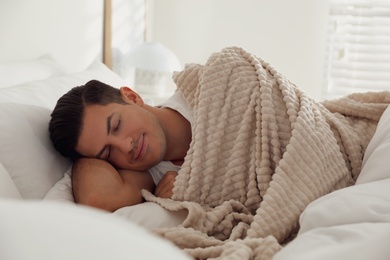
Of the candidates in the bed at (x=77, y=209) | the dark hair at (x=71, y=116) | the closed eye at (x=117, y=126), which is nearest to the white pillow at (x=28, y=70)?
the bed at (x=77, y=209)

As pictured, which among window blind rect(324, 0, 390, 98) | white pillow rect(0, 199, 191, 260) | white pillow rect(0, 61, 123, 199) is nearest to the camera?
white pillow rect(0, 199, 191, 260)

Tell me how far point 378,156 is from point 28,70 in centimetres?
113

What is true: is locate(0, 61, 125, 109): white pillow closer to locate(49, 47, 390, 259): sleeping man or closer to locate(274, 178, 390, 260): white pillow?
locate(49, 47, 390, 259): sleeping man

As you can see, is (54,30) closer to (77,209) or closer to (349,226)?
(349,226)

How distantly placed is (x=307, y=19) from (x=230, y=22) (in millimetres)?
502

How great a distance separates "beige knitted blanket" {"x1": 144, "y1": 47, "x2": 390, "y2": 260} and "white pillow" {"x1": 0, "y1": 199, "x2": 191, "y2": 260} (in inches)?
27.8

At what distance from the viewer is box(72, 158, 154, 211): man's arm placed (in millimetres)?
1401

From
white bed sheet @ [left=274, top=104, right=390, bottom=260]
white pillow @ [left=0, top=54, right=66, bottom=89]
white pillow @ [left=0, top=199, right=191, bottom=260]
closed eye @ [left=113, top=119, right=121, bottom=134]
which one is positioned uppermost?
white pillow @ [left=0, top=199, right=191, bottom=260]

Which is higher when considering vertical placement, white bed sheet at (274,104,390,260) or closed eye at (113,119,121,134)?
white bed sheet at (274,104,390,260)

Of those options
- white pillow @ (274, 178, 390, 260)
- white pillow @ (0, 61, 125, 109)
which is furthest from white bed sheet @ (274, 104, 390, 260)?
white pillow @ (0, 61, 125, 109)

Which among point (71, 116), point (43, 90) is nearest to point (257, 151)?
point (71, 116)

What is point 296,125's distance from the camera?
1.33m

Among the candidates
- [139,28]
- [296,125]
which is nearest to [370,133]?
[296,125]

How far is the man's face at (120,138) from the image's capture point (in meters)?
1.50
